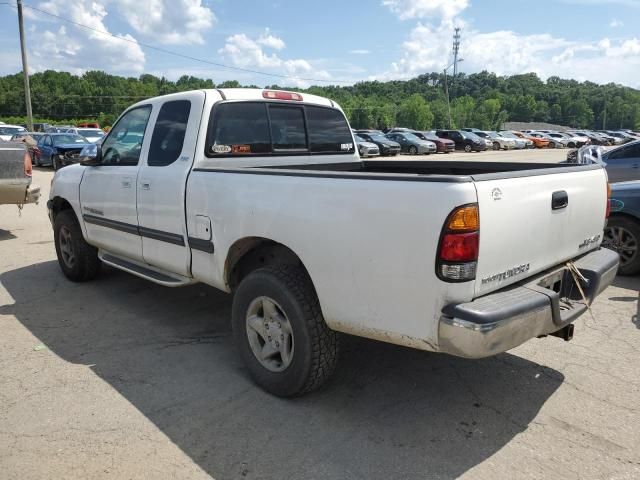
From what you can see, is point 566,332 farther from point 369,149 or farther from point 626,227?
point 369,149

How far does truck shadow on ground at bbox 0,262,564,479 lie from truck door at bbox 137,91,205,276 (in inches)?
28.2

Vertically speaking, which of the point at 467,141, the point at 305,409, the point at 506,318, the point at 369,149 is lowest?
the point at 305,409

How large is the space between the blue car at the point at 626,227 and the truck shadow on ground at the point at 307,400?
3.02 meters

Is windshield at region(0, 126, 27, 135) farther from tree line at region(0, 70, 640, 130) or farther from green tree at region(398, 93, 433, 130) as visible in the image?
green tree at region(398, 93, 433, 130)

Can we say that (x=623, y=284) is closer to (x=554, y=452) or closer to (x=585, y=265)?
(x=585, y=265)

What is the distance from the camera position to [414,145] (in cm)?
3631

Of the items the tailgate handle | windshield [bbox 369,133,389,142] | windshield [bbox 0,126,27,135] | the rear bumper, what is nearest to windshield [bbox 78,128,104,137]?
windshield [bbox 0,126,27,135]

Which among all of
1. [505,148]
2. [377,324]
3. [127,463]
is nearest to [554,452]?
[377,324]

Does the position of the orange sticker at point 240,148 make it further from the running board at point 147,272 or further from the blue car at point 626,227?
the blue car at point 626,227

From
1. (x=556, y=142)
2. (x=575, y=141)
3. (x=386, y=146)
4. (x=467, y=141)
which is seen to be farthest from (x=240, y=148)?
(x=575, y=141)

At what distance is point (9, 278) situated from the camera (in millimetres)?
6340

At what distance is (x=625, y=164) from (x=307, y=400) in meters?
9.20

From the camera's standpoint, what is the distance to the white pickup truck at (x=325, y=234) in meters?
2.59

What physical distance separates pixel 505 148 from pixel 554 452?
45.3 metres
